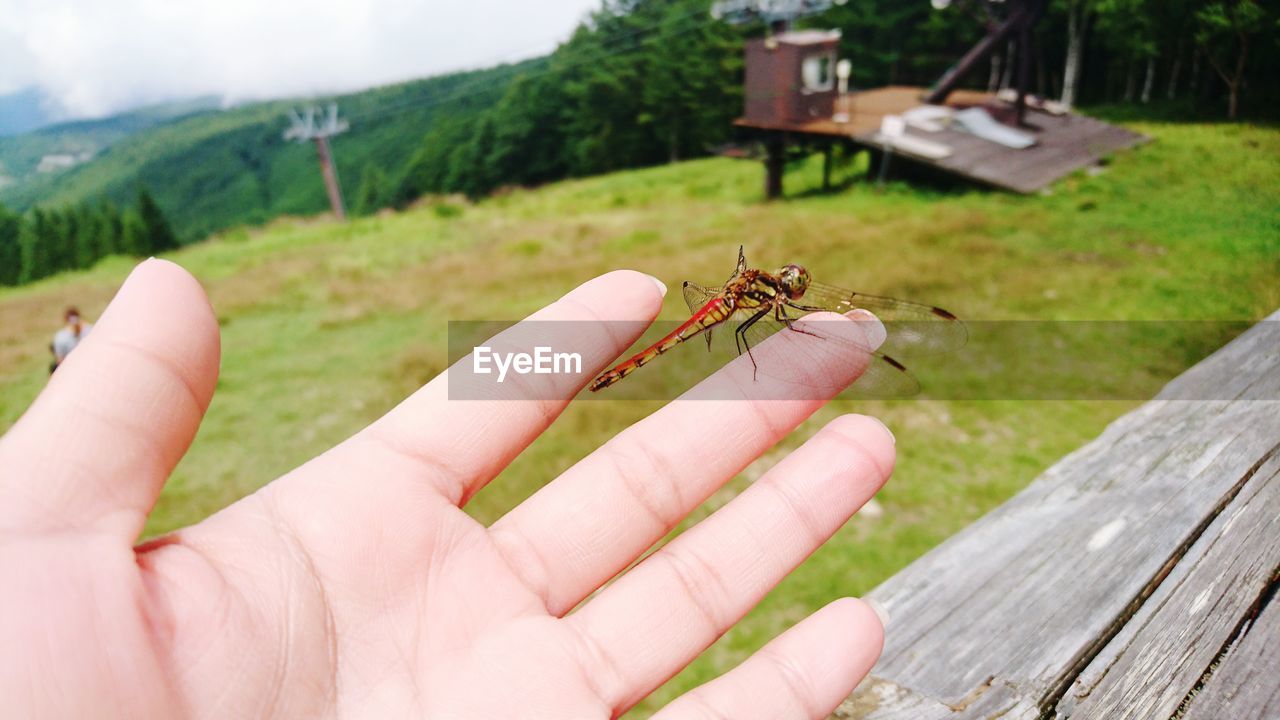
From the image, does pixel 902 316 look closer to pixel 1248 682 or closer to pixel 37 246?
pixel 1248 682

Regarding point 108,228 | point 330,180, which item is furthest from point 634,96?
point 108,228

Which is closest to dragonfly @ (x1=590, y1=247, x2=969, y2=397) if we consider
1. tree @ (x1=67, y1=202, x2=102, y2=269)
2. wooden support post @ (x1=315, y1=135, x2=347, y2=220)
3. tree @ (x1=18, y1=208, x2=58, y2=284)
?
wooden support post @ (x1=315, y1=135, x2=347, y2=220)

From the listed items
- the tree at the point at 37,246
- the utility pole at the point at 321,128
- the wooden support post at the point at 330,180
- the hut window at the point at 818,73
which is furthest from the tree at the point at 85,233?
the hut window at the point at 818,73

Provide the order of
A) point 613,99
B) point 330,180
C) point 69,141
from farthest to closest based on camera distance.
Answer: point 69,141 < point 613,99 < point 330,180

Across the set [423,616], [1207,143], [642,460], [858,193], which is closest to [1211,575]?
[642,460]

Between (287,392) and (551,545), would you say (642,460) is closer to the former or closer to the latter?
(551,545)

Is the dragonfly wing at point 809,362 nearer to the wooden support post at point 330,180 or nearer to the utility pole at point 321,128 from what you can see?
the wooden support post at point 330,180
